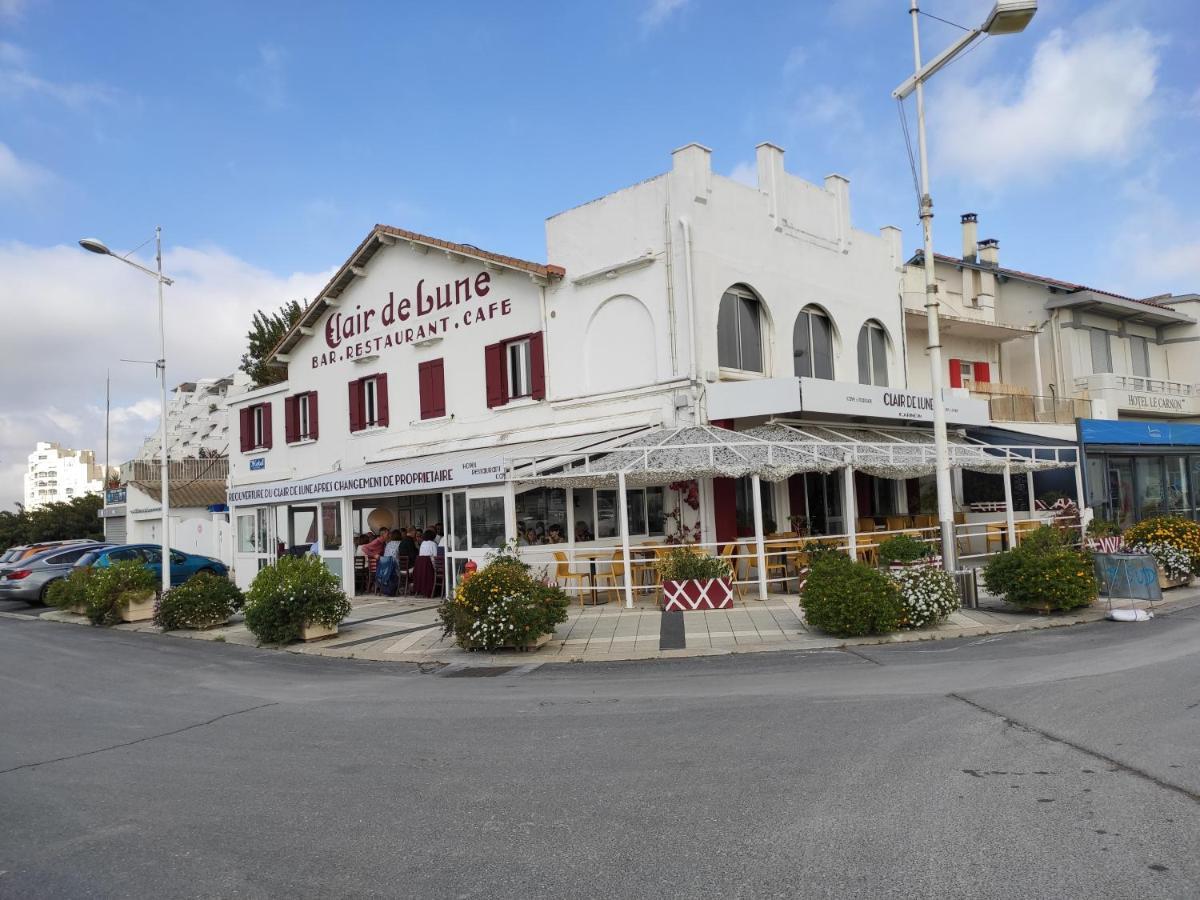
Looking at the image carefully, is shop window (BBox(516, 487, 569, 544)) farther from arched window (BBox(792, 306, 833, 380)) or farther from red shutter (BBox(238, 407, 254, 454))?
red shutter (BBox(238, 407, 254, 454))

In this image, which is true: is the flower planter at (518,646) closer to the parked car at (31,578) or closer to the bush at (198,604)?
the bush at (198,604)

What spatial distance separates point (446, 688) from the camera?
9750 mm

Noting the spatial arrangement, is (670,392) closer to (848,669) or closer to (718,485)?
(718,485)

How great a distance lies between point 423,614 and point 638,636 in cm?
550

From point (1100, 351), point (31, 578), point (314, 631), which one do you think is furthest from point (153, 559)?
point (1100, 351)

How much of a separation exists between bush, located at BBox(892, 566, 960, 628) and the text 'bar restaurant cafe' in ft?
10.3

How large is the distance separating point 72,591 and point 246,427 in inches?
408

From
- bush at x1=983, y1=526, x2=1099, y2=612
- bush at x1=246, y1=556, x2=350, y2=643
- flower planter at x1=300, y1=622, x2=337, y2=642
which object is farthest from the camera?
flower planter at x1=300, y1=622, x2=337, y2=642

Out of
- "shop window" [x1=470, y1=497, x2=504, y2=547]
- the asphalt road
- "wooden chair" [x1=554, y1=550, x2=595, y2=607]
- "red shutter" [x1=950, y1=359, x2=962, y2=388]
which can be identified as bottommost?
the asphalt road

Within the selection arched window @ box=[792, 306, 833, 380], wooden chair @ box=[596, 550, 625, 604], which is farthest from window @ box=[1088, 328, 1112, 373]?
wooden chair @ box=[596, 550, 625, 604]

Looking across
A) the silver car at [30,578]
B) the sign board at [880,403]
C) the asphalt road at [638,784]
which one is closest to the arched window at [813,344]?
the sign board at [880,403]

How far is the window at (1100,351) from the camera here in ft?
94.4

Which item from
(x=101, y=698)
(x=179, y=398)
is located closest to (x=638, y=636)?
(x=101, y=698)

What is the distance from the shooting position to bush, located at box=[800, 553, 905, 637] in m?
11.3
